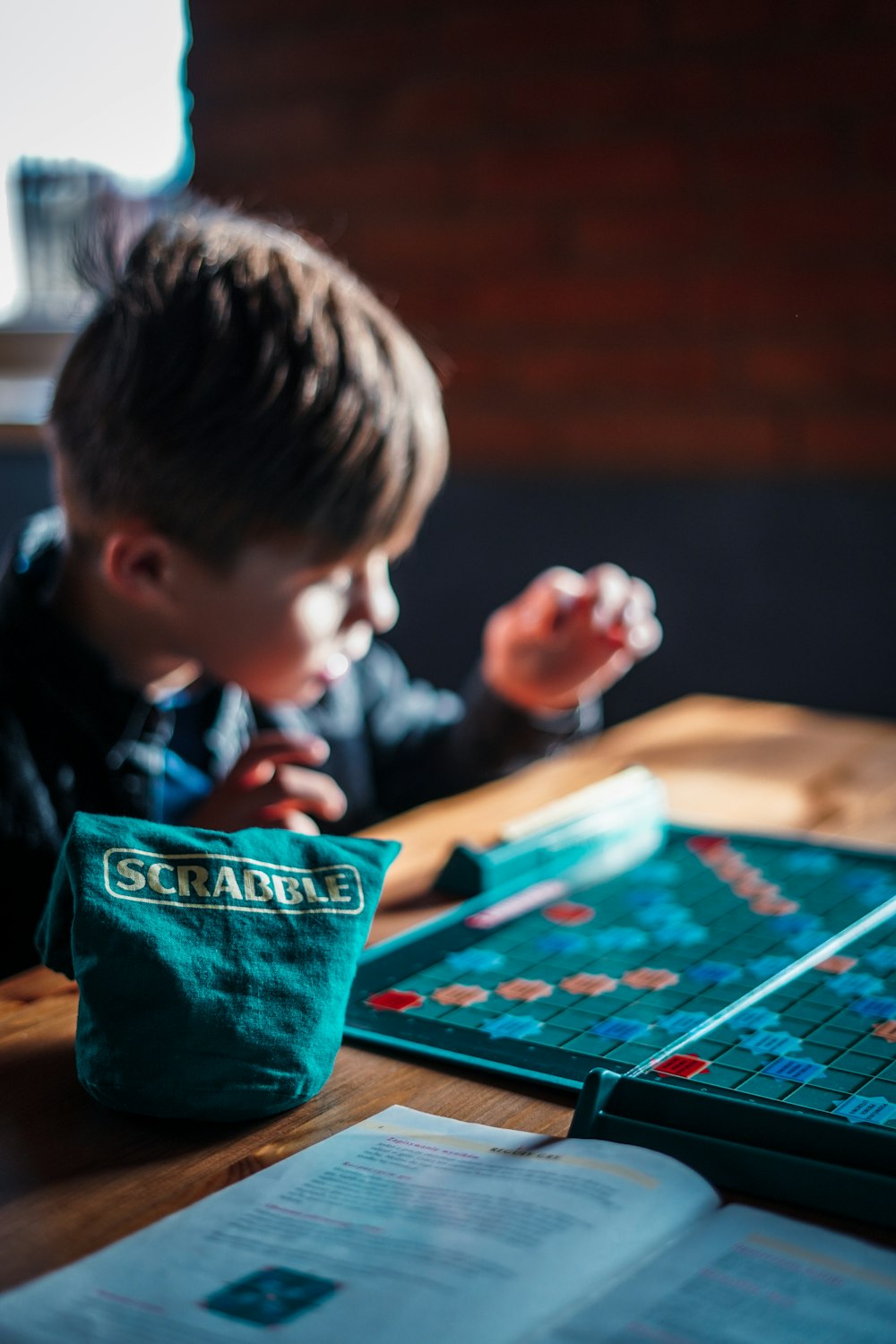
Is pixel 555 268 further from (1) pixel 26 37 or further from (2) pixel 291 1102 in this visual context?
(2) pixel 291 1102

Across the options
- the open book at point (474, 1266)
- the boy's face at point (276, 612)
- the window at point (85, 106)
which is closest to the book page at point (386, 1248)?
the open book at point (474, 1266)

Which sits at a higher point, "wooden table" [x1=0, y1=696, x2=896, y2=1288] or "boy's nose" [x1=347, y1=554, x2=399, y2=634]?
"boy's nose" [x1=347, y1=554, x2=399, y2=634]

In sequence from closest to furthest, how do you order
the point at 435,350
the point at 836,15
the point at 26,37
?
the point at 836,15, the point at 435,350, the point at 26,37

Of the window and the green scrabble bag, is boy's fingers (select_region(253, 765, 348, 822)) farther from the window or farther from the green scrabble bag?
the window

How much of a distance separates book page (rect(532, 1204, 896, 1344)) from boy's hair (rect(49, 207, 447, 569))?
0.61 meters

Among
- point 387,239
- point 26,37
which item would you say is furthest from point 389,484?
point 26,37

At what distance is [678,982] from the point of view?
2.44 feet

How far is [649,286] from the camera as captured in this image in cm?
229

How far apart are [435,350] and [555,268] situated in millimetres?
257

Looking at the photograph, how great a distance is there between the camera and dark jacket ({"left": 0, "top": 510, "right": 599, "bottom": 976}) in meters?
0.99

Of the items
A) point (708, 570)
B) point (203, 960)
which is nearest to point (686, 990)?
point (203, 960)

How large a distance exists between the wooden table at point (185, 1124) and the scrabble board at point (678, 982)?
0.03 meters

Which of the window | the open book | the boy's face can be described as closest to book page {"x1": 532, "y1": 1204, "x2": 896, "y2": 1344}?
the open book

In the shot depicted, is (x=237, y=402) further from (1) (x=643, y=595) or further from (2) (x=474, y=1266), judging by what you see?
(2) (x=474, y=1266)
